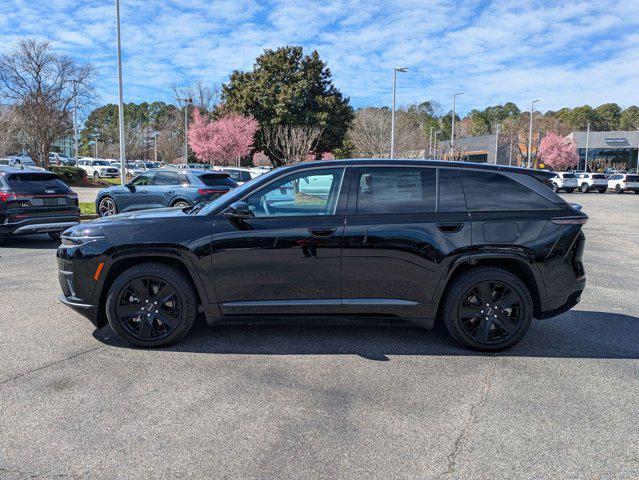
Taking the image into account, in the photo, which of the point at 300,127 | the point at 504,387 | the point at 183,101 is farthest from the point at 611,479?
the point at 183,101

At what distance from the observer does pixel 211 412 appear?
11.2 ft

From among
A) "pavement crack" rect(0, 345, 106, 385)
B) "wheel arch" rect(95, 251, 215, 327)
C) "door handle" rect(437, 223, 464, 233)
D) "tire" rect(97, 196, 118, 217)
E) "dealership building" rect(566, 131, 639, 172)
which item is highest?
"dealership building" rect(566, 131, 639, 172)

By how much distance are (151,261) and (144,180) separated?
406 inches

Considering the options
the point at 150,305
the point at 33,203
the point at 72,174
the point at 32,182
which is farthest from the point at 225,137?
the point at 150,305

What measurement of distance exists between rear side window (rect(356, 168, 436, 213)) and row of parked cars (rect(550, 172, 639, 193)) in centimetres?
3831

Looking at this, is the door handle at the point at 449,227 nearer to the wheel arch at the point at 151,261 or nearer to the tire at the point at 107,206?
the wheel arch at the point at 151,261

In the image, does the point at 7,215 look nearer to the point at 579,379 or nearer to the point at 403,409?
the point at 403,409

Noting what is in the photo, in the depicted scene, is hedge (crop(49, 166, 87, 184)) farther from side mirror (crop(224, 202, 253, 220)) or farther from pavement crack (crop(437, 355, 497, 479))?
pavement crack (crop(437, 355, 497, 479))

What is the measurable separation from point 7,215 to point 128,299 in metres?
6.73

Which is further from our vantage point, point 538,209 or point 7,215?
Result: point 7,215

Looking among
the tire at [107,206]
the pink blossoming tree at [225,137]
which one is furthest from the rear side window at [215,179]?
the pink blossoming tree at [225,137]

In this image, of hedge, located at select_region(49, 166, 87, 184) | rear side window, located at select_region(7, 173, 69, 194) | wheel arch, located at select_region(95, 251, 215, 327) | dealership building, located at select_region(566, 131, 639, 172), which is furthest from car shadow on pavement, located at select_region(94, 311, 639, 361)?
dealership building, located at select_region(566, 131, 639, 172)

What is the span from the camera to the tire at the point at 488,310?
4.46 m

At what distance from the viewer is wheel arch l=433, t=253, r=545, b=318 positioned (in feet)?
14.6
